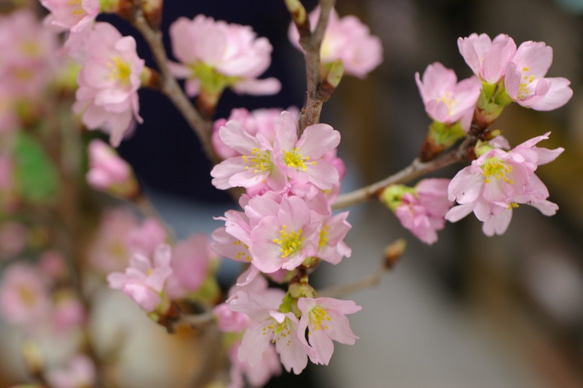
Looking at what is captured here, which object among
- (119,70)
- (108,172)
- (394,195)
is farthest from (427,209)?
(108,172)

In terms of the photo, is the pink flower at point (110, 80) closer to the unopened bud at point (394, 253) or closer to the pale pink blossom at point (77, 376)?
the unopened bud at point (394, 253)

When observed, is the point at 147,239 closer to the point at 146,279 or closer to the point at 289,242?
the point at 146,279

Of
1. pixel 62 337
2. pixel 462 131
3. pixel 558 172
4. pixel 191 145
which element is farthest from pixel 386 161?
pixel 462 131

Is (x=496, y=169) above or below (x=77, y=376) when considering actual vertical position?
above

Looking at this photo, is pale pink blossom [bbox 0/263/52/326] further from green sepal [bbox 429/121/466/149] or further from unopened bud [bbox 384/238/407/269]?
green sepal [bbox 429/121/466/149]

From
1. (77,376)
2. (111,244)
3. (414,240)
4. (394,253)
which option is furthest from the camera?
(414,240)

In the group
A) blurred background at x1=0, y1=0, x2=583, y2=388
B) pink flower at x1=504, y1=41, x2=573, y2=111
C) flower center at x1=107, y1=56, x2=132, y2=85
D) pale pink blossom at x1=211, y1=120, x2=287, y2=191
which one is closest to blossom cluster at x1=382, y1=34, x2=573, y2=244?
pink flower at x1=504, y1=41, x2=573, y2=111
